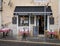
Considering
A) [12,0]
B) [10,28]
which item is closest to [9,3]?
[12,0]

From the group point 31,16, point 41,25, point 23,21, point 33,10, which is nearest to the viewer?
point 33,10

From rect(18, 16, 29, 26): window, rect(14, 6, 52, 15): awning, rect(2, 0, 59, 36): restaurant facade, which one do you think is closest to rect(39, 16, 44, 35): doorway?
rect(2, 0, 59, 36): restaurant facade

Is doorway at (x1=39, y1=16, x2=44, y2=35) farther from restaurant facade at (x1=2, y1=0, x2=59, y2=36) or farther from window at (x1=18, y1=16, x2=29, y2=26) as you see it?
window at (x1=18, y1=16, x2=29, y2=26)

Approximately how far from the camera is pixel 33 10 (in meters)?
30.8

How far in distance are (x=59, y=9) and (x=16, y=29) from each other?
5.57 meters

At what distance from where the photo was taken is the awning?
30.5 m

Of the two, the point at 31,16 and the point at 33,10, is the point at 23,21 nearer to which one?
the point at 31,16

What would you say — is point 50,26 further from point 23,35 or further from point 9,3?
point 9,3

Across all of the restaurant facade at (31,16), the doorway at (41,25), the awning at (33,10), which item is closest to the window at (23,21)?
the restaurant facade at (31,16)

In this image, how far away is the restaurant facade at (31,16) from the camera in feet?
101

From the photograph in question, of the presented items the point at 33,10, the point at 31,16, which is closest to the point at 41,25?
the point at 31,16

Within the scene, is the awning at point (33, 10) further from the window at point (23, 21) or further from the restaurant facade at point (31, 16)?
the window at point (23, 21)

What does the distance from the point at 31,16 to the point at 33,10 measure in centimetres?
100

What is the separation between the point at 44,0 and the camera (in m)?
31.5
